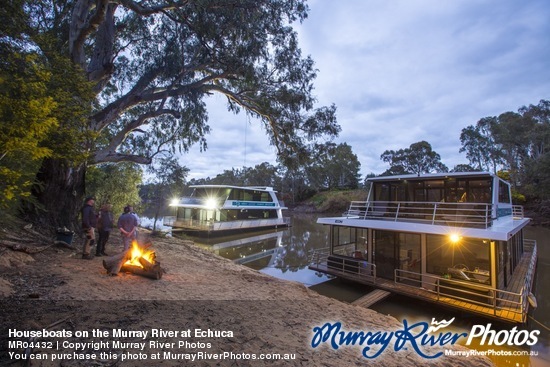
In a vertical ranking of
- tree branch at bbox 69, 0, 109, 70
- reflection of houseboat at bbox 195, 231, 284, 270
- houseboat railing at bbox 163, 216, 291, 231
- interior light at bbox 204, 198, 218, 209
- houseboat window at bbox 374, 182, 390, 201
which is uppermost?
tree branch at bbox 69, 0, 109, 70

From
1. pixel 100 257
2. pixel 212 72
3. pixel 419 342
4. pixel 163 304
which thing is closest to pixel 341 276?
pixel 419 342

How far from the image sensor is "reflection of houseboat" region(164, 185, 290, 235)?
73.1ft

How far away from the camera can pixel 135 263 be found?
21.7 feet

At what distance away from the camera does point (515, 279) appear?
9.16 metres

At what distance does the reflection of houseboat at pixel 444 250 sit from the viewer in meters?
7.17

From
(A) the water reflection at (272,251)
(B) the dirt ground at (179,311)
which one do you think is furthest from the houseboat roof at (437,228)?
(B) the dirt ground at (179,311)

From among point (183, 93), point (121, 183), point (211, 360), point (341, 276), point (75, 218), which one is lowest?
point (341, 276)

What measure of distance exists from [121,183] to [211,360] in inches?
659

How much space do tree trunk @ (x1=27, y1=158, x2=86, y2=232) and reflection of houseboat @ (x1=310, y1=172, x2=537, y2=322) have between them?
963 cm

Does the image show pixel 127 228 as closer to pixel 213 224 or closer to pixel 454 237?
pixel 454 237

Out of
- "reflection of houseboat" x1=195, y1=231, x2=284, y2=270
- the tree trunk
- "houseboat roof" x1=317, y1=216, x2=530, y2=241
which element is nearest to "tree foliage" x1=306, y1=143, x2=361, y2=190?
"reflection of houseboat" x1=195, y1=231, x2=284, y2=270

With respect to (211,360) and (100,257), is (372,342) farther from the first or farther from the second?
(100,257)

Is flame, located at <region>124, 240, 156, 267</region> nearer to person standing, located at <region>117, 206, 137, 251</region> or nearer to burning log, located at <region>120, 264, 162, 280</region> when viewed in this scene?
burning log, located at <region>120, 264, 162, 280</region>

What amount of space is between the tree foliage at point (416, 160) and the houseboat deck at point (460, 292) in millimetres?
48721
